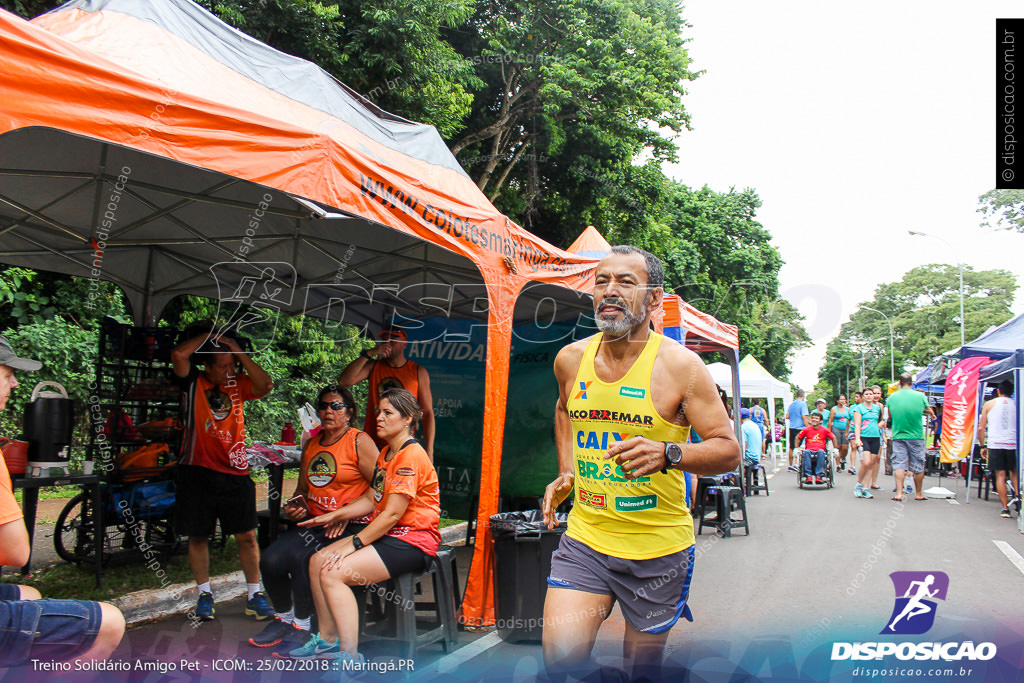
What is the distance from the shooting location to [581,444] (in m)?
2.98

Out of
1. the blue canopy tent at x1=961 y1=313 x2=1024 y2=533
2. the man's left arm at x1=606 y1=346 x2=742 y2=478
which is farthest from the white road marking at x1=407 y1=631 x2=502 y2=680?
the blue canopy tent at x1=961 y1=313 x2=1024 y2=533

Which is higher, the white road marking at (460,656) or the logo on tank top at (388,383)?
the logo on tank top at (388,383)

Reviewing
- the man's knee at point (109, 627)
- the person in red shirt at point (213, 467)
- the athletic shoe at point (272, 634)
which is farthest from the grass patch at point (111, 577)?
the man's knee at point (109, 627)

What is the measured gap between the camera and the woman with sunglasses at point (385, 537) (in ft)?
13.2

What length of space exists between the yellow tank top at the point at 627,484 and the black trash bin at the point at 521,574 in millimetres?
1824

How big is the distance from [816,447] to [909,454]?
2.63m

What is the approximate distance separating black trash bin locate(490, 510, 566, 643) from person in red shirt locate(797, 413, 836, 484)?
11248 mm

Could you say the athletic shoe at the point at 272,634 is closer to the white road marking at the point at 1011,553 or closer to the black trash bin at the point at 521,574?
the black trash bin at the point at 521,574

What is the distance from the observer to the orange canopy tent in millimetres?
3105

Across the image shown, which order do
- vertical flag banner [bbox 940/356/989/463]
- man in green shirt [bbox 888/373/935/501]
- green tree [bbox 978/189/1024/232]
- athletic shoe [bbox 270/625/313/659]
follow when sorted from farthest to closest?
1. green tree [bbox 978/189/1024/232]
2. vertical flag banner [bbox 940/356/989/463]
3. man in green shirt [bbox 888/373/935/501]
4. athletic shoe [bbox 270/625/313/659]

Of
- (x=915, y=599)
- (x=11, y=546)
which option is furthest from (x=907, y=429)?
(x=11, y=546)

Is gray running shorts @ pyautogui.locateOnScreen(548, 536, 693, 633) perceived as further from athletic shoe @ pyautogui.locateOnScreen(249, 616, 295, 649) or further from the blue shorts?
athletic shoe @ pyautogui.locateOnScreen(249, 616, 295, 649)

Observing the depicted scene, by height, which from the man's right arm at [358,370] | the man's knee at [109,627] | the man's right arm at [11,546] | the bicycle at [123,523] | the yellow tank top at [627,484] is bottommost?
the bicycle at [123,523]

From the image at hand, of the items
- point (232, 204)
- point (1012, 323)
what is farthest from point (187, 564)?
point (1012, 323)
